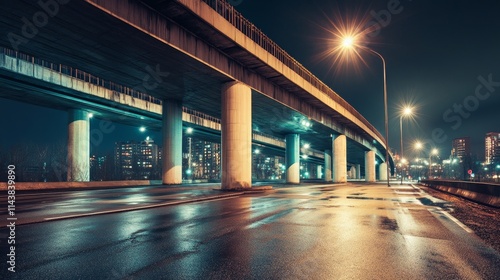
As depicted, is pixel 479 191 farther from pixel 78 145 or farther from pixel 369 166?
pixel 369 166

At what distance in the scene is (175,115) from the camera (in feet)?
127

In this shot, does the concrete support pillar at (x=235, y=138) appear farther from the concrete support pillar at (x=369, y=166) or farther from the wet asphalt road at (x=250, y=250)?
the concrete support pillar at (x=369, y=166)

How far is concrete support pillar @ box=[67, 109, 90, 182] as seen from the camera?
1620 inches

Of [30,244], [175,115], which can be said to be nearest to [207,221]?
[30,244]

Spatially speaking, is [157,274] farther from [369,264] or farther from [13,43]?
[13,43]

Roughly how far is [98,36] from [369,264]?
1892 centimetres

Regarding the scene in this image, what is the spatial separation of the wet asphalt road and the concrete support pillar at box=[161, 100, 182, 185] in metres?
29.6

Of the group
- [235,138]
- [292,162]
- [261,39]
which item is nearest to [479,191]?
[235,138]

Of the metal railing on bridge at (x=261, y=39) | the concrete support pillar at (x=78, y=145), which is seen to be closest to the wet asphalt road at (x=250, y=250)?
the metal railing on bridge at (x=261, y=39)

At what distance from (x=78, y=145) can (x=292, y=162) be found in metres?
Answer: 31.7

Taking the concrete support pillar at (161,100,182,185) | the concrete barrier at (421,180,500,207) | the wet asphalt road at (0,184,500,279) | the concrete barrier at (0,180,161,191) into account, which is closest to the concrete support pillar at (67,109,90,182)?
the concrete barrier at (0,180,161,191)

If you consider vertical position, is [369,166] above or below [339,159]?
below

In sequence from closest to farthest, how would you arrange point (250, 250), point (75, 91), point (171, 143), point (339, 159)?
point (250, 250) → point (75, 91) → point (171, 143) → point (339, 159)

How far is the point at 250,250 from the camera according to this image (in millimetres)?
5613
